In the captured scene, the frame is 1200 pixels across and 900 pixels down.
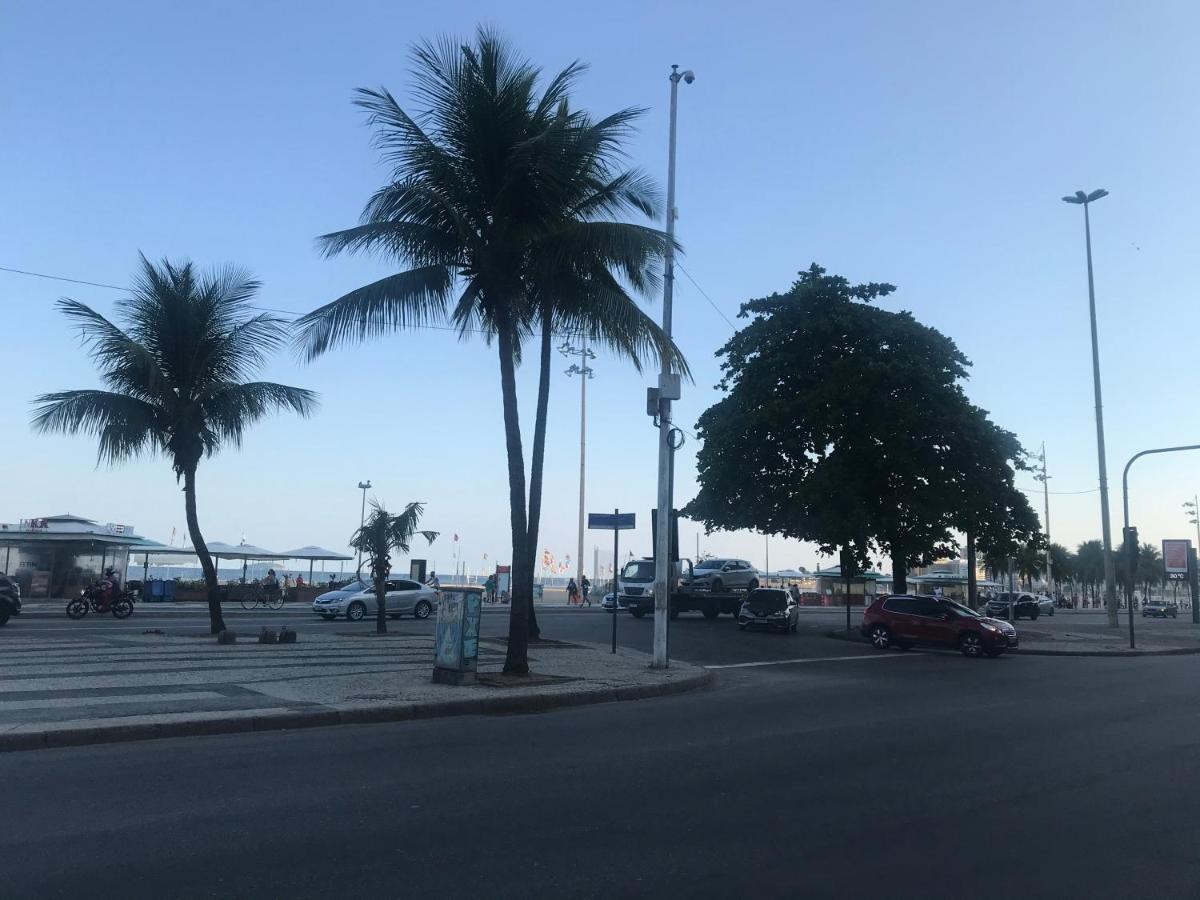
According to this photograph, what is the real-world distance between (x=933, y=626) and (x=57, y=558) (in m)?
31.4

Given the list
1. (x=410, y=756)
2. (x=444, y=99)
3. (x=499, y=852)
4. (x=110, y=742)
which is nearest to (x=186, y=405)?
(x=444, y=99)

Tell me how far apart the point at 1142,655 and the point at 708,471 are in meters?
13.8

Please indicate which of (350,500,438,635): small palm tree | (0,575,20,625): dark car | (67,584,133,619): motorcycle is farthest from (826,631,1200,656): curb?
(0,575,20,625): dark car

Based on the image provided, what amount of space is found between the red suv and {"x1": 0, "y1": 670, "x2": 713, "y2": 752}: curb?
539 inches

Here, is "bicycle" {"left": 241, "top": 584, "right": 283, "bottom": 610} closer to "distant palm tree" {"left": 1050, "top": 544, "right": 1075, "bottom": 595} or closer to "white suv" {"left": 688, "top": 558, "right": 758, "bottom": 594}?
"white suv" {"left": 688, "top": 558, "right": 758, "bottom": 594}

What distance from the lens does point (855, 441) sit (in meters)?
30.6

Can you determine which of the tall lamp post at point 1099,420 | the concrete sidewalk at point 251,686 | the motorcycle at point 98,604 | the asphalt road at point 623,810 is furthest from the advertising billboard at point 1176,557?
the motorcycle at point 98,604

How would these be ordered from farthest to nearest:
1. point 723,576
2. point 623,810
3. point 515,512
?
1. point 723,576
2. point 515,512
3. point 623,810

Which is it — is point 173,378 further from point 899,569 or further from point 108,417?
point 899,569

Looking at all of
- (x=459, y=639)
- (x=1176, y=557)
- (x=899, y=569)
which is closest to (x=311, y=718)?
(x=459, y=639)

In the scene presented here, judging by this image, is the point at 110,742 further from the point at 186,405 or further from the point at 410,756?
the point at 186,405

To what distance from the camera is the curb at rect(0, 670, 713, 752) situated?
9.40 meters

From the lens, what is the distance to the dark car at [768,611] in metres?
30.3

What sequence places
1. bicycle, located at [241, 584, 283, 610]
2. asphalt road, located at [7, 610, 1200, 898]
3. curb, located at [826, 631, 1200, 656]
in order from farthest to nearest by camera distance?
bicycle, located at [241, 584, 283, 610] < curb, located at [826, 631, 1200, 656] < asphalt road, located at [7, 610, 1200, 898]
